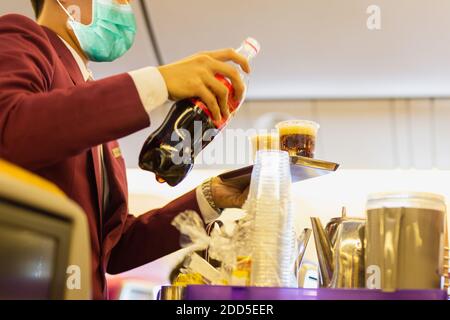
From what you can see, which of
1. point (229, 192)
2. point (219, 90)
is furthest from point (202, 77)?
point (229, 192)

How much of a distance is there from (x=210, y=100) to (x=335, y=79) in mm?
2067

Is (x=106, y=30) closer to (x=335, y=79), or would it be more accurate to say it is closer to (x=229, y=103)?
(x=229, y=103)

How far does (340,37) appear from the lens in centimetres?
253

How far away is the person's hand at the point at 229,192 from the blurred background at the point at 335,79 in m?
1.29

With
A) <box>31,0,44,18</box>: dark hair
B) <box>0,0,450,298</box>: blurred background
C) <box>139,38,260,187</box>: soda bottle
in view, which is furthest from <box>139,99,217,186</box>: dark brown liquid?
<box>0,0,450,298</box>: blurred background

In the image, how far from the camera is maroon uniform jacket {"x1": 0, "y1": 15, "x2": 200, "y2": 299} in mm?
791

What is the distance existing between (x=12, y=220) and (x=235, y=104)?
54cm

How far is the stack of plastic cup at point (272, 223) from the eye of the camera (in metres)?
0.80

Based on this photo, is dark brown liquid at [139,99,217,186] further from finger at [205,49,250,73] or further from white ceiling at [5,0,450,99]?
white ceiling at [5,0,450,99]

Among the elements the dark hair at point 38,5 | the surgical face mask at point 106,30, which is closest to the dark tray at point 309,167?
the surgical face mask at point 106,30

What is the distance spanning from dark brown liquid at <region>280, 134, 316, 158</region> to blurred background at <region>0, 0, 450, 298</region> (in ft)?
4.39

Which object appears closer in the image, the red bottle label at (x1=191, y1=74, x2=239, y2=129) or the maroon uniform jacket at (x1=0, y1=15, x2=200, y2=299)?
the maroon uniform jacket at (x1=0, y1=15, x2=200, y2=299)

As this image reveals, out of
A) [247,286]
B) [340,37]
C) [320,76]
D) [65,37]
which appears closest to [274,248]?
[247,286]

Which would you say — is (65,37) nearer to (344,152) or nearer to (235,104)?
(235,104)
